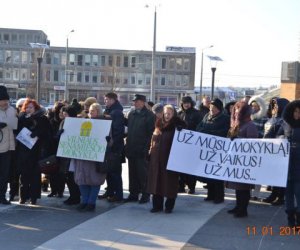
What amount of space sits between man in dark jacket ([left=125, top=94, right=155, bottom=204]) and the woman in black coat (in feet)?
4.61

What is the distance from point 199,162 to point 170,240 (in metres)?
1.81

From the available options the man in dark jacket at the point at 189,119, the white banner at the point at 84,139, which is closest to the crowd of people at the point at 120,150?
the white banner at the point at 84,139

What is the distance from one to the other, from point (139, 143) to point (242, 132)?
1.92 meters

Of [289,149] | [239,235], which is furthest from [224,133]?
[239,235]

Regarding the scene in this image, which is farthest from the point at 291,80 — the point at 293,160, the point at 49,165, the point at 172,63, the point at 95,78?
the point at 95,78

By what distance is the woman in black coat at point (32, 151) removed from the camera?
859cm

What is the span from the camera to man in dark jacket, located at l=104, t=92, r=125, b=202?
8.47 meters

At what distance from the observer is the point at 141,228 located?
716cm

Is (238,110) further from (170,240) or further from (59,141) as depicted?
(59,141)

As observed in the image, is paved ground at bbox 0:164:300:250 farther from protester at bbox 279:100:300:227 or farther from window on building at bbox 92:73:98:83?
window on building at bbox 92:73:98:83

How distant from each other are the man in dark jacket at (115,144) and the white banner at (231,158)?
1.02 metres

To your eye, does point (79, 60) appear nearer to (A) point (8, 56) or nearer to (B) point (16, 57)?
(B) point (16, 57)
